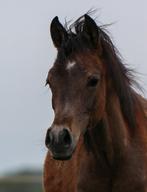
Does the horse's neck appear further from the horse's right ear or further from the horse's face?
the horse's right ear

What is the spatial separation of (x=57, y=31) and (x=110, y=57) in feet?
2.13

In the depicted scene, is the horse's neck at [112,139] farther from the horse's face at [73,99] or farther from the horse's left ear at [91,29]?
the horse's left ear at [91,29]

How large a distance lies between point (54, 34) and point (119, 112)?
1122mm

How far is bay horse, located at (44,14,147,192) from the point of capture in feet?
30.8

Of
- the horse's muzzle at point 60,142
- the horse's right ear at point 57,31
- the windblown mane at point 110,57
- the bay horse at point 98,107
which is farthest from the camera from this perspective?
the horse's right ear at point 57,31

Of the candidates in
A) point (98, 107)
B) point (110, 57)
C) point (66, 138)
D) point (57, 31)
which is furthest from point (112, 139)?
point (57, 31)

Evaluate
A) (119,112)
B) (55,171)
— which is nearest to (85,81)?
(119,112)

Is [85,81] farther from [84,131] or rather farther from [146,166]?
[146,166]

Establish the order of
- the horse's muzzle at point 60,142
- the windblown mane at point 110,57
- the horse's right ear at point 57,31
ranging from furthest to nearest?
the horse's right ear at point 57,31
the windblown mane at point 110,57
the horse's muzzle at point 60,142

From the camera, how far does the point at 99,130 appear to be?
999 centimetres

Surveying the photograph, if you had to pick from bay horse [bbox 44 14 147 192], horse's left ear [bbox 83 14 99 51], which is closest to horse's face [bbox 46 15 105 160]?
bay horse [bbox 44 14 147 192]

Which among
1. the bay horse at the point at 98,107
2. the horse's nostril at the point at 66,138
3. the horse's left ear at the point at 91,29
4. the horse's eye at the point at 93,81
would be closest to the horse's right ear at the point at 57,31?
the bay horse at the point at 98,107

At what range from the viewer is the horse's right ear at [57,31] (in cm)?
1002

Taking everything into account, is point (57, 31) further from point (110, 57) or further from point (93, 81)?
point (93, 81)
